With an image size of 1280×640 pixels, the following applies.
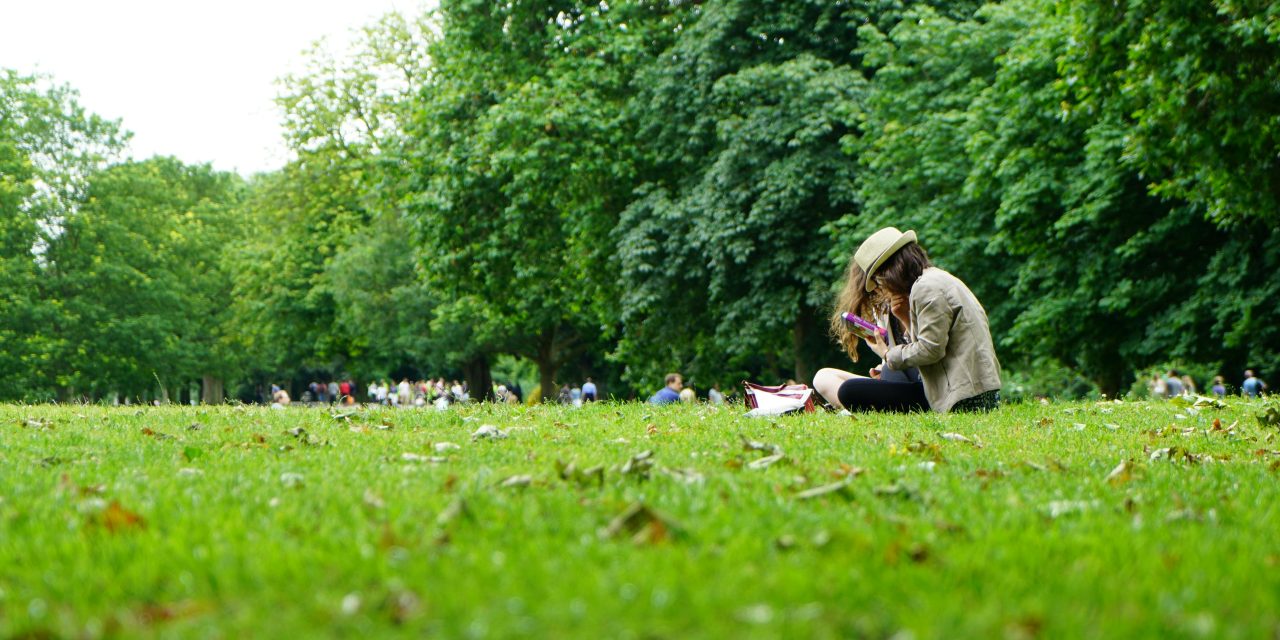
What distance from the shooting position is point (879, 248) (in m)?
10.7

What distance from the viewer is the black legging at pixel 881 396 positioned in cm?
1089

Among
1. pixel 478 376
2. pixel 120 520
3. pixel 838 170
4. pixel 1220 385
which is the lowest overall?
pixel 1220 385

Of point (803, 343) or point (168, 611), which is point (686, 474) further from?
point (803, 343)

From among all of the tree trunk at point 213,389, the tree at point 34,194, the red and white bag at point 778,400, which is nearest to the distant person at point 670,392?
the red and white bag at point 778,400

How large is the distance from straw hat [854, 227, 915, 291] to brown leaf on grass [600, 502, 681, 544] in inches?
277

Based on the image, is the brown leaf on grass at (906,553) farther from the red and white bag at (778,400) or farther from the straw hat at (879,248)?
the straw hat at (879,248)

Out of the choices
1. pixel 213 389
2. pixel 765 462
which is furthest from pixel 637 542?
pixel 213 389

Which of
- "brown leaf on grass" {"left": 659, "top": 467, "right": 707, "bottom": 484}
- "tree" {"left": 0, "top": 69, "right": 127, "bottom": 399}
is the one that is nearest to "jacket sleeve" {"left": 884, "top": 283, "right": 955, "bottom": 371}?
"brown leaf on grass" {"left": 659, "top": 467, "right": 707, "bottom": 484}

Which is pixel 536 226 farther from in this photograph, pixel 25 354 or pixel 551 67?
pixel 25 354

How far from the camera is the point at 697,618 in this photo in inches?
113

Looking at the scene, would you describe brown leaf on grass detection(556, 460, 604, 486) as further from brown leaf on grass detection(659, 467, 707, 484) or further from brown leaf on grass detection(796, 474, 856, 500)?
brown leaf on grass detection(796, 474, 856, 500)

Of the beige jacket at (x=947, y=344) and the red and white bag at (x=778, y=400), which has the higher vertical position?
the beige jacket at (x=947, y=344)

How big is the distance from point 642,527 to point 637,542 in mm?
196

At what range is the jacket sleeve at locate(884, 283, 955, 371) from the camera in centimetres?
1009
